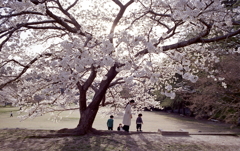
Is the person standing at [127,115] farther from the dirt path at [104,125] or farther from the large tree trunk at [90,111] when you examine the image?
the dirt path at [104,125]

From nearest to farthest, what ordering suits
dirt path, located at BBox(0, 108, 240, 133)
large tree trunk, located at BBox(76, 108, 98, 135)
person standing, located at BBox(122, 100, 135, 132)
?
1. large tree trunk, located at BBox(76, 108, 98, 135)
2. person standing, located at BBox(122, 100, 135, 132)
3. dirt path, located at BBox(0, 108, 240, 133)

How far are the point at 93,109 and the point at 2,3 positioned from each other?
12.1ft

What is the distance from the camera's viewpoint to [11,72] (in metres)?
8.34

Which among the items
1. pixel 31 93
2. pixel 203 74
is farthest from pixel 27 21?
pixel 203 74

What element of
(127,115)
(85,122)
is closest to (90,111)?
(85,122)

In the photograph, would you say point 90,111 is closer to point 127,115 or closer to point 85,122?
point 85,122

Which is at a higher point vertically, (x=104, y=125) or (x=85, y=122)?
(x=85, y=122)

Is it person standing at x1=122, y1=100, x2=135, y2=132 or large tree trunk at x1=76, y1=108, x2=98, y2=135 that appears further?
person standing at x1=122, y1=100, x2=135, y2=132

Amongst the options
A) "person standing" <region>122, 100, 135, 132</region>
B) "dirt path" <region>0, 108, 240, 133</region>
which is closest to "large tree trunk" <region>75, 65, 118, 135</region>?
"person standing" <region>122, 100, 135, 132</region>

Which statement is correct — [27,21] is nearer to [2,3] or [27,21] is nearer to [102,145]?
[2,3]

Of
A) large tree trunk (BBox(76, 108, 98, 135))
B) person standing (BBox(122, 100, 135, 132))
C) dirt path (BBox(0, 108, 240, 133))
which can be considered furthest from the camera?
dirt path (BBox(0, 108, 240, 133))

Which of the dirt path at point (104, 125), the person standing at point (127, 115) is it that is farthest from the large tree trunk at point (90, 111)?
the dirt path at point (104, 125)

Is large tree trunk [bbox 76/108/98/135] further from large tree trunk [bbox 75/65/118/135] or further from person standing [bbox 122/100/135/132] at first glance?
person standing [bbox 122/100/135/132]

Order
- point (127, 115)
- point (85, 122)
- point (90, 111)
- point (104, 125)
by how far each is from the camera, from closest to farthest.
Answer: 1. point (85, 122)
2. point (90, 111)
3. point (127, 115)
4. point (104, 125)
